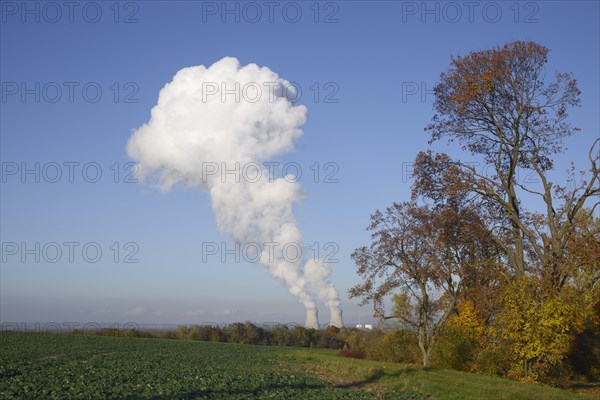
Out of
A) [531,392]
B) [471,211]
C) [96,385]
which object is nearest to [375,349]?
[471,211]

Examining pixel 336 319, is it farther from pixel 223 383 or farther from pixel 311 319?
pixel 223 383

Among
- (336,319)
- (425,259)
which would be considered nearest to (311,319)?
(336,319)

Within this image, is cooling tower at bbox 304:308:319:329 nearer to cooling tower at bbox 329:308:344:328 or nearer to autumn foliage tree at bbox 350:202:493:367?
cooling tower at bbox 329:308:344:328

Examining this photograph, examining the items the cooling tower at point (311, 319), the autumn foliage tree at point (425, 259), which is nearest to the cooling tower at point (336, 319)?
the cooling tower at point (311, 319)

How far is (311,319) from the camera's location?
75562 mm

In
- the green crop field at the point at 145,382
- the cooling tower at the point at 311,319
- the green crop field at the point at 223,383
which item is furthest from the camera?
the cooling tower at the point at 311,319

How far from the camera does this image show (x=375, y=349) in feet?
137

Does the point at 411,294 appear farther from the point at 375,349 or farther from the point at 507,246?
the point at 375,349

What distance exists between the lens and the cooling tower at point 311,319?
2895 inches

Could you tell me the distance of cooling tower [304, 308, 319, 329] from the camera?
73.5m

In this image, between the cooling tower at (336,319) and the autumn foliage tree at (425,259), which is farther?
the cooling tower at (336,319)

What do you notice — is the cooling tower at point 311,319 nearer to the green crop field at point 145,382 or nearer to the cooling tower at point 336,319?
the cooling tower at point 336,319

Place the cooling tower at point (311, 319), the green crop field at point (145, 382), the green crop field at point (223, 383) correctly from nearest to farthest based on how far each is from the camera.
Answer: the green crop field at point (145, 382)
the green crop field at point (223, 383)
the cooling tower at point (311, 319)

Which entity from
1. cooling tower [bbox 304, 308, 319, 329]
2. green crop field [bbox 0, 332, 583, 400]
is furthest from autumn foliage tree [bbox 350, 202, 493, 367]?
cooling tower [bbox 304, 308, 319, 329]
